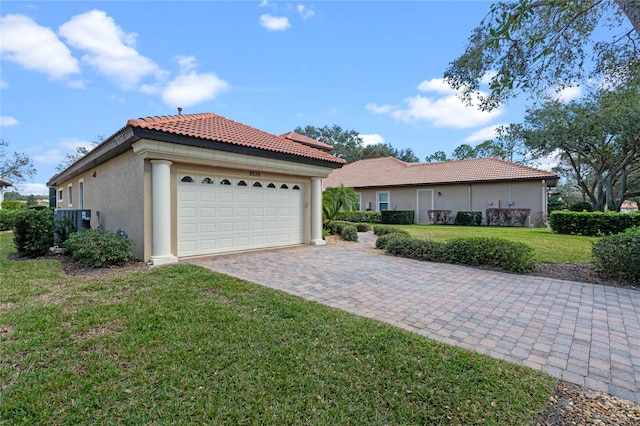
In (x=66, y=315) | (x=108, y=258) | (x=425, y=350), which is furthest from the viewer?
(x=108, y=258)

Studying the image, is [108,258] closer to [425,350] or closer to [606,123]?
[425,350]

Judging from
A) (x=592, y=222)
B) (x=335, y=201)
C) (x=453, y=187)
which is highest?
(x=453, y=187)

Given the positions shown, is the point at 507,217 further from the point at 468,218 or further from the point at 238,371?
the point at 238,371

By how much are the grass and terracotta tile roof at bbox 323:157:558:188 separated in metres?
20.4

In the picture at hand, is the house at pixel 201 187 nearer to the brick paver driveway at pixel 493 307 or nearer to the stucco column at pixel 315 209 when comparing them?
the stucco column at pixel 315 209

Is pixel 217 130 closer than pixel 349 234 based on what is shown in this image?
Yes

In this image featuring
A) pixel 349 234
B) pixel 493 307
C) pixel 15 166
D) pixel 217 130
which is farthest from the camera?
pixel 15 166

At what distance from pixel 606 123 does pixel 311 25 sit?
22244 millimetres

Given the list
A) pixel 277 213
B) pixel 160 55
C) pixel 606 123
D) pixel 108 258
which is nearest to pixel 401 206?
pixel 606 123

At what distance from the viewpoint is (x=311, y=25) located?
9.77 meters

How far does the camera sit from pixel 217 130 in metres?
9.12

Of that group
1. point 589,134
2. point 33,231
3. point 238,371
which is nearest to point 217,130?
point 33,231

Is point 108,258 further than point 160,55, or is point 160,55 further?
point 160,55

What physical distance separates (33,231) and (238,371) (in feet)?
29.8
